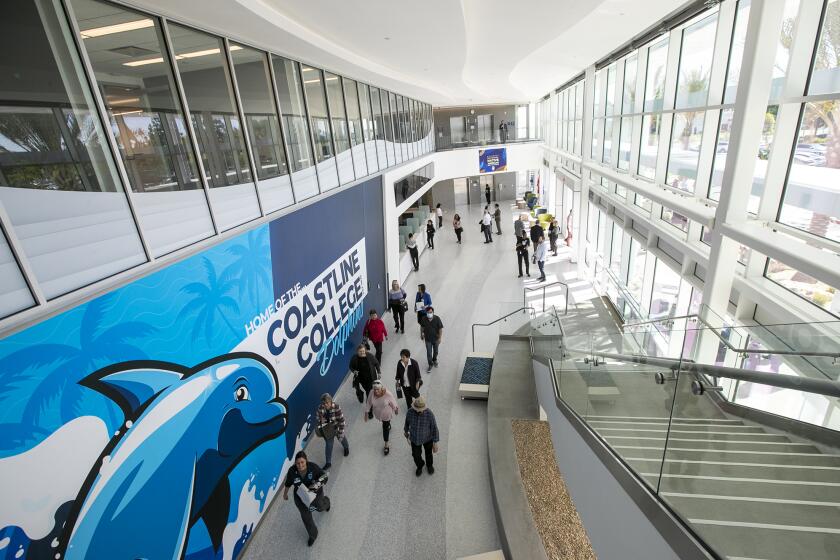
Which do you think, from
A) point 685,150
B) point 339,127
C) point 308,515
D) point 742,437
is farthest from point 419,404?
point 685,150

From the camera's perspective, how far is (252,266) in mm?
5188

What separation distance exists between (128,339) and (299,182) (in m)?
3.71

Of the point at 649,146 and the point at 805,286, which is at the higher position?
the point at 649,146

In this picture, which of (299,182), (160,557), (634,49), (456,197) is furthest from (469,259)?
(456,197)

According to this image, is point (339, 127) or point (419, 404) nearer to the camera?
point (419, 404)

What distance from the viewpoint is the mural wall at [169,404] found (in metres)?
2.72

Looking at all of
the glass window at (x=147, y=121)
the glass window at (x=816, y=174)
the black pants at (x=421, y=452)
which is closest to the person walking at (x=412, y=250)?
the black pants at (x=421, y=452)

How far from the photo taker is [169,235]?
12.8ft

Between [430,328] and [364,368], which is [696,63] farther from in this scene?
[364,368]

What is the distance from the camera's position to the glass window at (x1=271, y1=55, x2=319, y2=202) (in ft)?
20.0

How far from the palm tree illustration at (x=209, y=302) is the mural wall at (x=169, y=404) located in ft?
0.05

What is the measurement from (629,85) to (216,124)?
32.8 feet

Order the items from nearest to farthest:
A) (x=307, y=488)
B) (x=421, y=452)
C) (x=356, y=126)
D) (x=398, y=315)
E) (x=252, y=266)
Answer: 1. (x=307, y=488)
2. (x=252, y=266)
3. (x=421, y=452)
4. (x=356, y=126)
5. (x=398, y=315)

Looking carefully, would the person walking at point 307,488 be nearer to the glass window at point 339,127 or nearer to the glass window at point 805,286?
the glass window at point 339,127
